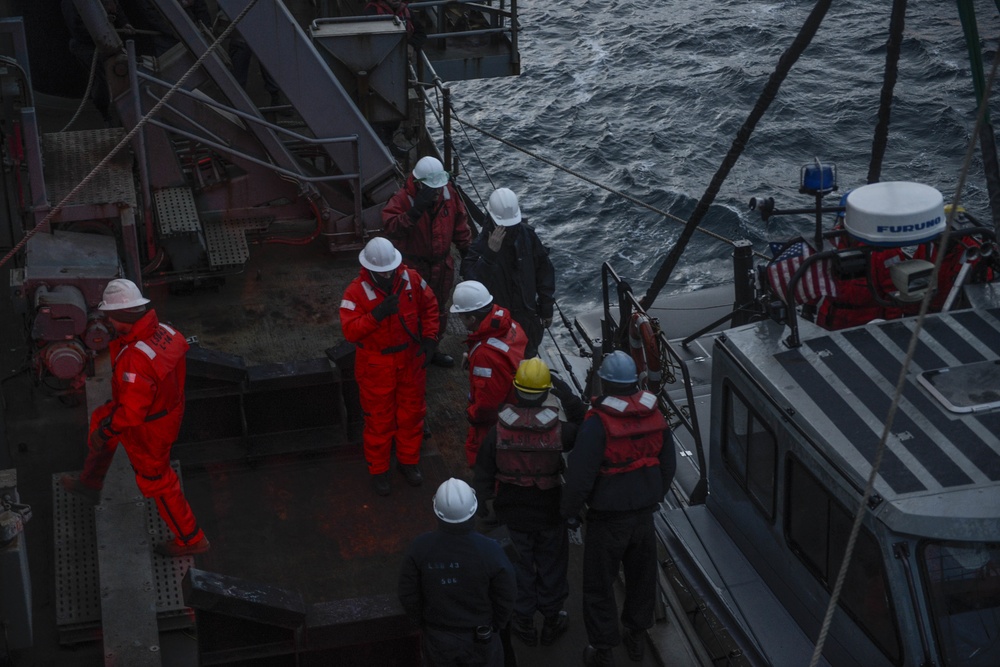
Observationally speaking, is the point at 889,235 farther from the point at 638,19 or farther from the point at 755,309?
the point at 638,19

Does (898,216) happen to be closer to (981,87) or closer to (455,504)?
(981,87)

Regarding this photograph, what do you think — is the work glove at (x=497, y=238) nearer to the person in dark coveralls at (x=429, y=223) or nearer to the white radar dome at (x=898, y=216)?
the person in dark coveralls at (x=429, y=223)

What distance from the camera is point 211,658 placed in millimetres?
5602

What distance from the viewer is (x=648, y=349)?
7883 mm

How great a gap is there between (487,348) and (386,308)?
72 centimetres

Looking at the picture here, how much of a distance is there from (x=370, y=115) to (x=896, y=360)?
6997mm

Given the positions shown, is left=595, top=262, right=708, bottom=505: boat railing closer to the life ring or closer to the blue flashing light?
the life ring

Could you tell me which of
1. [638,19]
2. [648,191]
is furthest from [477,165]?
[638,19]

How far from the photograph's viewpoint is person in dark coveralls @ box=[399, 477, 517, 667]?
5258 millimetres

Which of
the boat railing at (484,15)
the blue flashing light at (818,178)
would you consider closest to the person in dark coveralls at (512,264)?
the blue flashing light at (818,178)

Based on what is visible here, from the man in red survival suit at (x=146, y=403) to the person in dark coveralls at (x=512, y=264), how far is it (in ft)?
7.91

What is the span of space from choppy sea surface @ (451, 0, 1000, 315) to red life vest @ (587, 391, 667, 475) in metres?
10.9

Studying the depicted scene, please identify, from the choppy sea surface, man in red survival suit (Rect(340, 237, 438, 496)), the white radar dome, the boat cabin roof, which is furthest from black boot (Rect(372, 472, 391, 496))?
the choppy sea surface

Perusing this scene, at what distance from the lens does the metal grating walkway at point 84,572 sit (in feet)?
21.5
